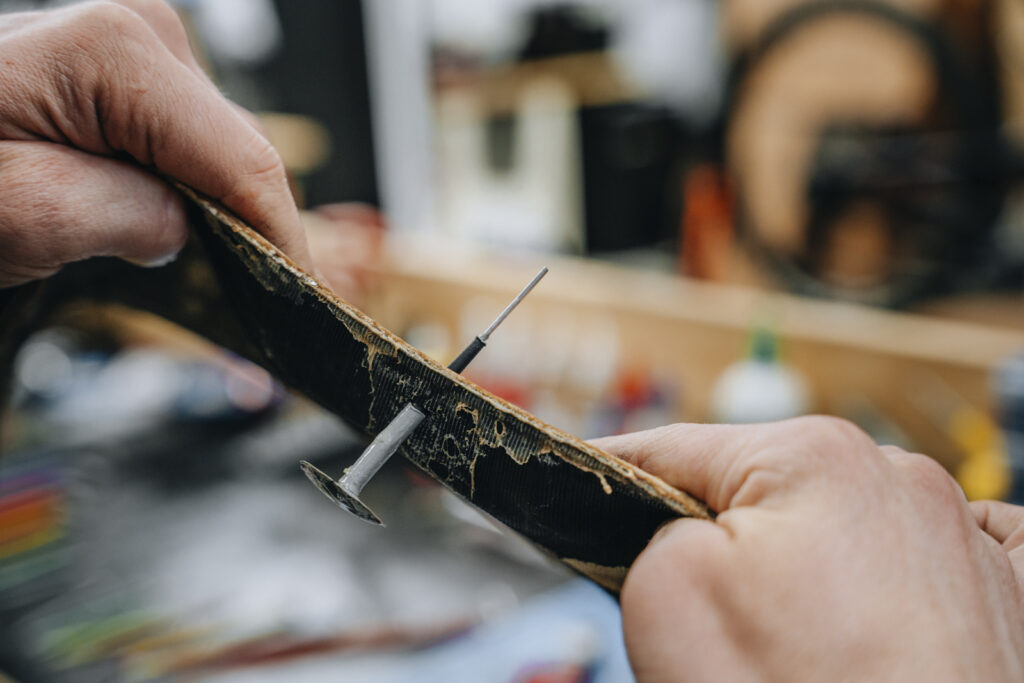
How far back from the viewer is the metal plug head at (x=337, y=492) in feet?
1.02

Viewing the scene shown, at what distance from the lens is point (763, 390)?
124 centimetres

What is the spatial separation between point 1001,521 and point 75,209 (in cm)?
57

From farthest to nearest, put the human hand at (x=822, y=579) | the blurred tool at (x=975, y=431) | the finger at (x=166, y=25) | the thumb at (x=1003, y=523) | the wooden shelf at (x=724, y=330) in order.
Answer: the wooden shelf at (x=724, y=330), the blurred tool at (x=975, y=431), the finger at (x=166, y=25), the thumb at (x=1003, y=523), the human hand at (x=822, y=579)

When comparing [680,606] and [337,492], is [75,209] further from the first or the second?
[680,606]

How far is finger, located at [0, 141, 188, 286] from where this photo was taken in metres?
0.41

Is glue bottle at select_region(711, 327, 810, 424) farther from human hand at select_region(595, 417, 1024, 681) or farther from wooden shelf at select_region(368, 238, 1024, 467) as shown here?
human hand at select_region(595, 417, 1024, 681)

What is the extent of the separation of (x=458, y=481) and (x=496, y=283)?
1.48 meters

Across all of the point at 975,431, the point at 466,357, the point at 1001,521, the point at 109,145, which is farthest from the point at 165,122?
the point at 975,431

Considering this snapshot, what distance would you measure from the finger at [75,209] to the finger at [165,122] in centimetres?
2

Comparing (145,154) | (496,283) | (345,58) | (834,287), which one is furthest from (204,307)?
(345,58)

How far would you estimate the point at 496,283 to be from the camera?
5.96 ft

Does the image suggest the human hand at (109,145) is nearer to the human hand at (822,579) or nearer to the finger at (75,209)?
the finger at (75,209)

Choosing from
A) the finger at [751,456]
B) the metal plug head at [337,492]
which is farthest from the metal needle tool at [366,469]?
the finger at [751,456]

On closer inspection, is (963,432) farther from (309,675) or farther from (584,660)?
(309,675)
